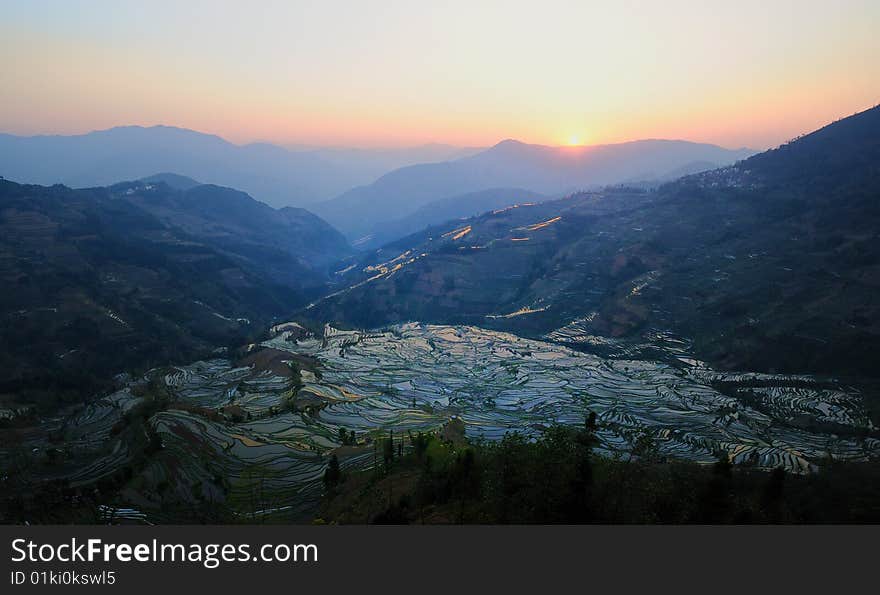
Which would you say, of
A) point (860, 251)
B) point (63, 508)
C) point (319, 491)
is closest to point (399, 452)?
point (319, 491)

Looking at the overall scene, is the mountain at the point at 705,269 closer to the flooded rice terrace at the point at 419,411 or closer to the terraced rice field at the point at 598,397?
the terraced rice field at the point at 598,397

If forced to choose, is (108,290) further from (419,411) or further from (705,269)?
(705,269)

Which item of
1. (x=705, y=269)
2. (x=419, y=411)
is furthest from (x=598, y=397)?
(x=705, y=269)

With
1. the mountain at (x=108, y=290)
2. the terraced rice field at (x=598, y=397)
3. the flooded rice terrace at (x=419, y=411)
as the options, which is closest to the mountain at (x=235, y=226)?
the mountain at (x=108, y=290)

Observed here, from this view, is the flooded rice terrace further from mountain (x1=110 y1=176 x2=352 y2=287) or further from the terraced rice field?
mountain (x1=110 y1=176 x2=352 y2=287)

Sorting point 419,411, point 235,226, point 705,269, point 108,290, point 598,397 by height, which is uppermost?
point 235,226
